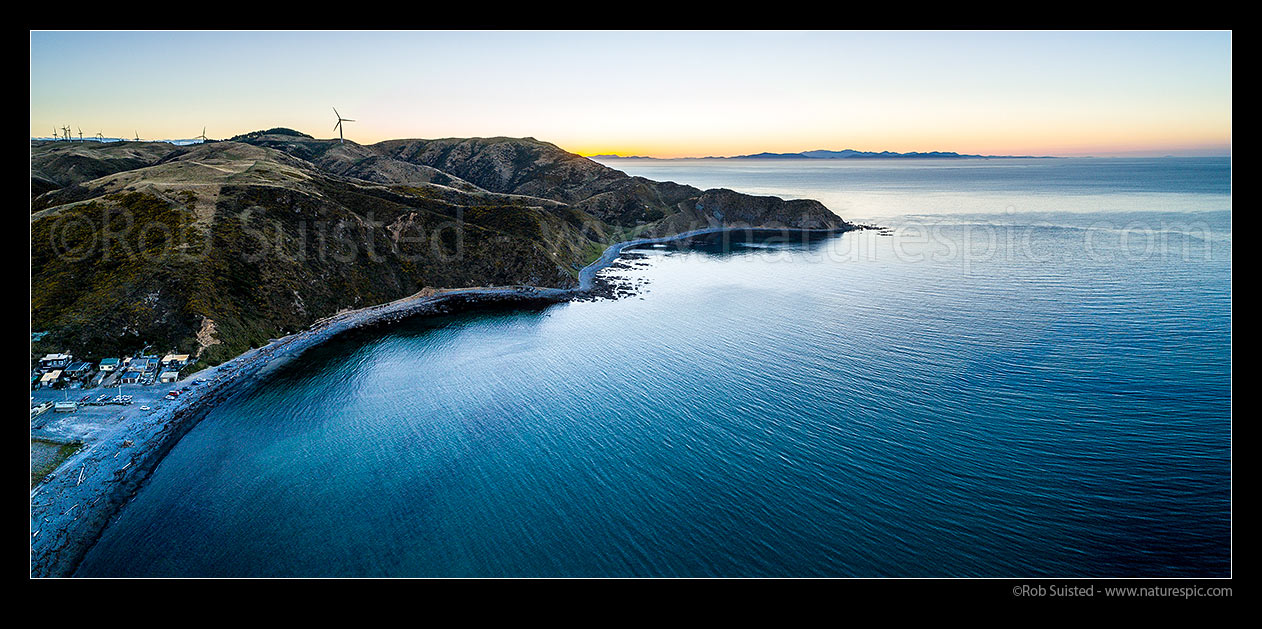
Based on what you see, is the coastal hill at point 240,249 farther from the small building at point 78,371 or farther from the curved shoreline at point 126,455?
the curved shoreline at point 126,455

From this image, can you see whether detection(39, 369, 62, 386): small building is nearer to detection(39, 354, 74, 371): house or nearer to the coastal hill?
detection(39, 354, 74, 371): house

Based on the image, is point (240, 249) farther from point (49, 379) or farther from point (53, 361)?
point (49, 379)

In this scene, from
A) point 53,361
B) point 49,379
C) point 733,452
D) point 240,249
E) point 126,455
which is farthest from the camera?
point 240,249

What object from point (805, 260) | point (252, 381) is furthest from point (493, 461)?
point (805, 260)

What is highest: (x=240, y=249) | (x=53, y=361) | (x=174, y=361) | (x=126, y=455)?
(x=240, y=249)

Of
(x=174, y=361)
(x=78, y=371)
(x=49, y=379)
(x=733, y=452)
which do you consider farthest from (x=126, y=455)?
(x=733, y=452)

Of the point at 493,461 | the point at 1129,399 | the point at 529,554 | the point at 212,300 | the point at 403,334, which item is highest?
the point at 212,300

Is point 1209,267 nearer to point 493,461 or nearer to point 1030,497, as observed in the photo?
point 1030,497
